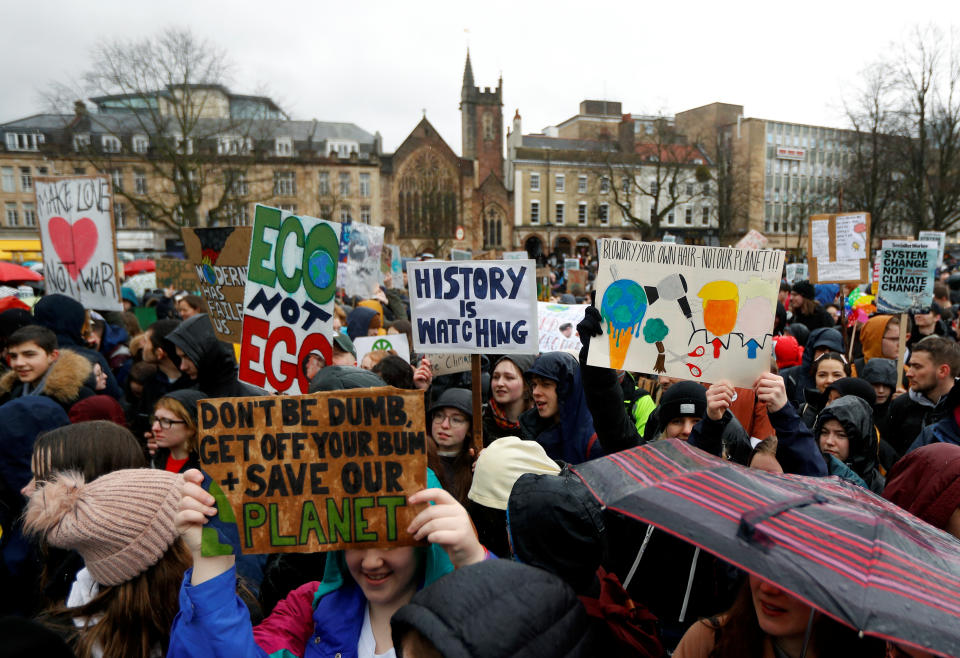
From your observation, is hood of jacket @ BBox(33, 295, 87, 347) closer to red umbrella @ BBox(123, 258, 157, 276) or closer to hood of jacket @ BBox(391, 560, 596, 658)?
hood of jacket @ BBox(391, 560, 596, 658)

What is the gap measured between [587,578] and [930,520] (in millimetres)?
1327

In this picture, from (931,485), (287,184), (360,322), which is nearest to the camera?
(931,485)

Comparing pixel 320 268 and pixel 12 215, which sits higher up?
pixel 12 215

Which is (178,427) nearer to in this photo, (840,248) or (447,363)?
(447,363)


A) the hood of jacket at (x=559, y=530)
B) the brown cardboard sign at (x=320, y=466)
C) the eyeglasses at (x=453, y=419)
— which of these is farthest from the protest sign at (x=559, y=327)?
the brown cardboard sign at (x=320, y=466)

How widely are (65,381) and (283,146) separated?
189 feet

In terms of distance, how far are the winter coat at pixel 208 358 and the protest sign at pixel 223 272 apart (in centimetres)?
9

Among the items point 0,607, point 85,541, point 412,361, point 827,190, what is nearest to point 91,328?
point 412,361

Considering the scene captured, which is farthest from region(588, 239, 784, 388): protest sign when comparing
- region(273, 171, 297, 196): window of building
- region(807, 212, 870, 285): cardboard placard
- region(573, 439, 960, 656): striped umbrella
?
region(273, 171, 297, 196): window of building

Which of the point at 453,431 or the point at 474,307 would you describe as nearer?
the point at 453,431

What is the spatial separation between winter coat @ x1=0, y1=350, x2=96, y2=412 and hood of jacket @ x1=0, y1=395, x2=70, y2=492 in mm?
823

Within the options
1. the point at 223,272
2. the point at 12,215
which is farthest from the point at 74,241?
the point at 12,215

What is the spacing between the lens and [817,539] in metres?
1.21

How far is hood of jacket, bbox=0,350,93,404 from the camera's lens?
3842 millimetres
